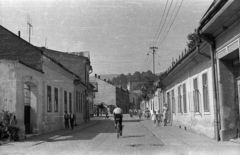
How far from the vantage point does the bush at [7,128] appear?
15.0 metres

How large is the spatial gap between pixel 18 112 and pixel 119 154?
26.4 feet

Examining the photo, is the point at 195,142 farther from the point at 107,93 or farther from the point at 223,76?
the point at 107,93

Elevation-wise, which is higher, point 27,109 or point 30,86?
point 30,86

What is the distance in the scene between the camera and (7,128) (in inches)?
592

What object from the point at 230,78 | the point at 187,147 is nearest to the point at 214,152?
the point at 187,147

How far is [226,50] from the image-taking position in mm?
11773

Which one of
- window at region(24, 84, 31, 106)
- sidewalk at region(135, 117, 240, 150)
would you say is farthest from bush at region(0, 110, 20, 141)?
sidewalk at region(135, 117, 240, 150)

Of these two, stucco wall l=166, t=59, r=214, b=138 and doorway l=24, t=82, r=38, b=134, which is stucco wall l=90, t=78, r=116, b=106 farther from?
doorway l=24, t=82, r=38, b=134

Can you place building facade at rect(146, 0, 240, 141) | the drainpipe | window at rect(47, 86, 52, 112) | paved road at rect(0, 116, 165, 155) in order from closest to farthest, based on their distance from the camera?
paved road at rect(0, 116, 165, 155)
building facade at rect(146, 0, 240, 141)
the drainpipe
window at rect(47, 86, 52, 112)

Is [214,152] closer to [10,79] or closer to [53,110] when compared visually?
[10,79]

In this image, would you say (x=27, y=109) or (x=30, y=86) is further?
(x=30, y=86)

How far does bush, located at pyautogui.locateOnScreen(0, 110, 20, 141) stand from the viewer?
15016mm

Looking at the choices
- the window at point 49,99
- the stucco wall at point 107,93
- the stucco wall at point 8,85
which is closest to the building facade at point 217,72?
the stucco wall at point 8,85

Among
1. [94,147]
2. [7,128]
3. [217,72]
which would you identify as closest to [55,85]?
[7,128]
